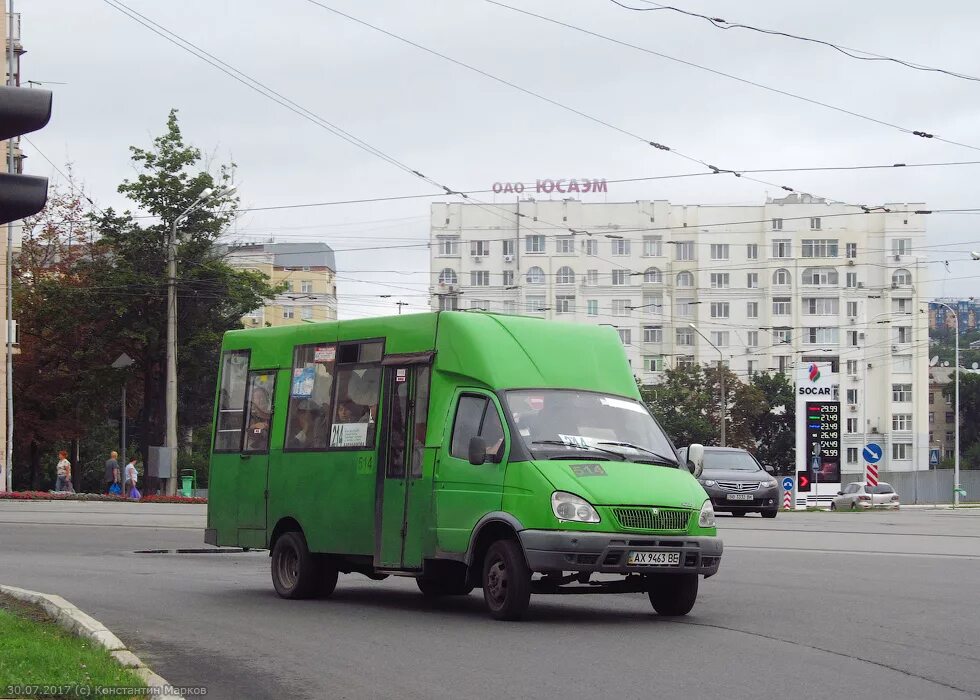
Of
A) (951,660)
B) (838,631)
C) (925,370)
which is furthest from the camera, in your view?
(925,370)

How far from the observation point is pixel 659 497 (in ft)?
40.8

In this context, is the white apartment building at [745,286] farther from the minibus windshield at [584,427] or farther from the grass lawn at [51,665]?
the grass lawn at [51,665]

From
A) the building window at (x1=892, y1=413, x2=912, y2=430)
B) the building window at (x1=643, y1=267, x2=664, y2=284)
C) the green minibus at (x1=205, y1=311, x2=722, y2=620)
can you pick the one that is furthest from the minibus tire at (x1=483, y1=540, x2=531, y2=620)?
the building window at (x1=892, y1=413, x2=912, y2=430)

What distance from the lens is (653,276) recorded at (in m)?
123

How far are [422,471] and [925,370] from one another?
365 ft

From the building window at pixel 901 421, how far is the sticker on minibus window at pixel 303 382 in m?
110

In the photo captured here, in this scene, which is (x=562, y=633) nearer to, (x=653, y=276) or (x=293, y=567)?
(x=293, y=567)

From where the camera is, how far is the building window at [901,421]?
12112 centimetres

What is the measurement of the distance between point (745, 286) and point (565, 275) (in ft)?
47.1

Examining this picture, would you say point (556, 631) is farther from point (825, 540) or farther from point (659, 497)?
point (825, 540)

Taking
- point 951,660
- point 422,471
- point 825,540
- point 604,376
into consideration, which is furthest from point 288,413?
point 825,540

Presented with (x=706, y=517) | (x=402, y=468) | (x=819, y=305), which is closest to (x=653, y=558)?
(x=706, y=517)

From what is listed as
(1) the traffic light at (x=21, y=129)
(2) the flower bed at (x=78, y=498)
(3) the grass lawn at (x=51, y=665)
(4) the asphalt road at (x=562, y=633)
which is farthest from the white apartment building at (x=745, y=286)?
(1) the traffic light at (x=21, y=129)

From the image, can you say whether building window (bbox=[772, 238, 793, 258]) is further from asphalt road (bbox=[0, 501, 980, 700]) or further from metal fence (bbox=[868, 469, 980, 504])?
asphalt road (bbox=[0, 501, 980, 700])
